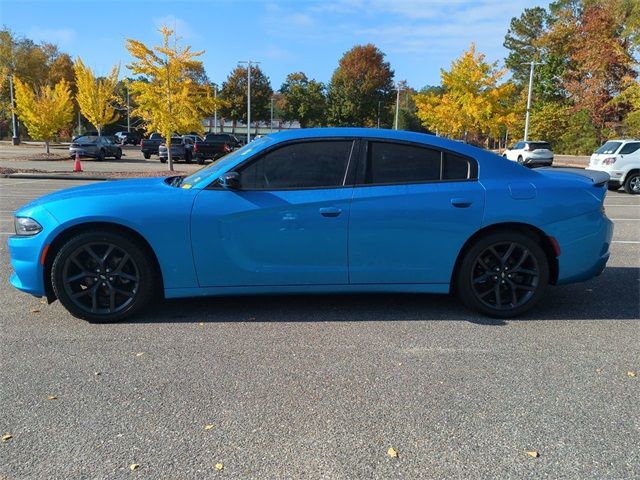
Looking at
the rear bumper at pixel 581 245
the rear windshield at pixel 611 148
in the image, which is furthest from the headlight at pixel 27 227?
the rear windshield at pixel 611 148

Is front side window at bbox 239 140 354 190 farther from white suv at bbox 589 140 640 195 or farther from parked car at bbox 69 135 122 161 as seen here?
parked car at bbox 69 135 122 161

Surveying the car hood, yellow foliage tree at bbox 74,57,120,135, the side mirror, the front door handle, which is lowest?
the front door handle

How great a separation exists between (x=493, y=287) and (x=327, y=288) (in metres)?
1.42

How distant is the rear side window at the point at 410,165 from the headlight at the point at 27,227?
2679 millimetres

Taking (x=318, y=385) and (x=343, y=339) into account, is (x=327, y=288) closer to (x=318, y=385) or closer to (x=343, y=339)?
(x=343, y=339)

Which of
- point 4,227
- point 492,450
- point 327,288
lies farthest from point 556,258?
point 4,227

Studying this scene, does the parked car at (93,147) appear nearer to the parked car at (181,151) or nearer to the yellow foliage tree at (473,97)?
the parked car at (181,151)

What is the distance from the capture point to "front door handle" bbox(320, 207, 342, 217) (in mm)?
4184

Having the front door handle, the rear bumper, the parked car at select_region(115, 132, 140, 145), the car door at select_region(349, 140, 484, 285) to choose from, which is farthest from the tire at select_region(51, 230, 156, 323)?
the parked car at select_region(115, 132, 140, 145)

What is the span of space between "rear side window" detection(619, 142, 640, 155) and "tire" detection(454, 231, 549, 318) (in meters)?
15.4

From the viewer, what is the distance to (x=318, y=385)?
3250 millimetres

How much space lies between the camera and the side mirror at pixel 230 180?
4.13 metres

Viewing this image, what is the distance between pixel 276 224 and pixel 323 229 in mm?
379

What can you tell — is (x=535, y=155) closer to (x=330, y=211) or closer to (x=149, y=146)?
(x=149, y=146)
